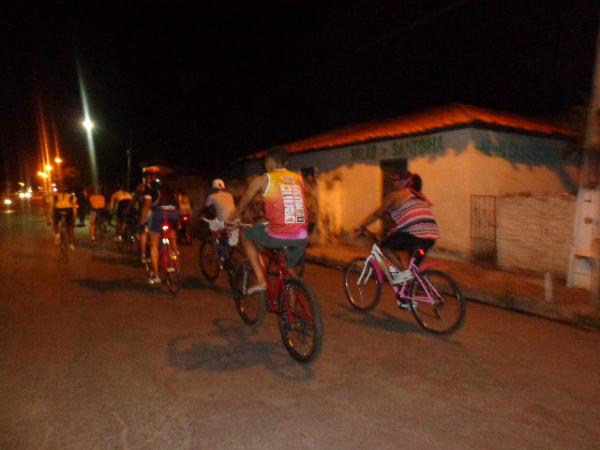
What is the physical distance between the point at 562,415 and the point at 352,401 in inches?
57.5

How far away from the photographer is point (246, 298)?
5723 mm

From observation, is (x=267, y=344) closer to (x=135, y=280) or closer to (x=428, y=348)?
(x=428, y=348)

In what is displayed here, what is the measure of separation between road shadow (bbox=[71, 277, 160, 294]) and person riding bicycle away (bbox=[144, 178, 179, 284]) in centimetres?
62

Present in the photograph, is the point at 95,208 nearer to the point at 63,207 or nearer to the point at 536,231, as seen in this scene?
the point at 63,207

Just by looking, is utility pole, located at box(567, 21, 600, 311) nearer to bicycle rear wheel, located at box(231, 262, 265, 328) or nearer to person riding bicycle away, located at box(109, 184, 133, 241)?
bicycle rear wheel, located at box(231, 262, 265, 328)

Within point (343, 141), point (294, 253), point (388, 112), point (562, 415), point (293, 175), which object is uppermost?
point (388, 112)

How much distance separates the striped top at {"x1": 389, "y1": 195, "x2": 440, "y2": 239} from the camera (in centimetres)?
548

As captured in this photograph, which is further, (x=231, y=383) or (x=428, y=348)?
(x=428, y=348)

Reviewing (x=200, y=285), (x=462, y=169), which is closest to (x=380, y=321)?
(x=200, y=285)

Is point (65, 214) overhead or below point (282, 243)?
overhead

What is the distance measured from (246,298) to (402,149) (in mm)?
7437

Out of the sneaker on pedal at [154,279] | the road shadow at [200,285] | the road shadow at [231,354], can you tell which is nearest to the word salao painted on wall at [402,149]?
the road shadow at [200,285]

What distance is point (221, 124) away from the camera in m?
25.5

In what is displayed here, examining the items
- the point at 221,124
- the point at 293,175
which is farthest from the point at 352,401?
the point at 221,124
